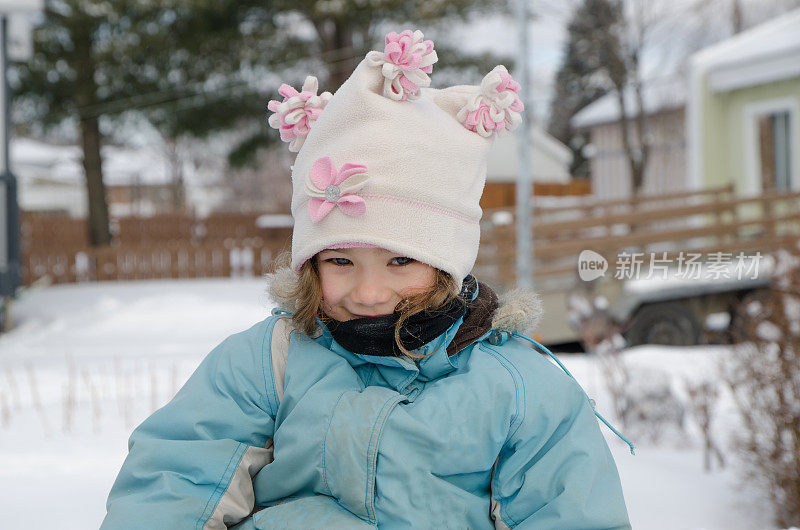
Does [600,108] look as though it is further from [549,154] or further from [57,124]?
[57,124]

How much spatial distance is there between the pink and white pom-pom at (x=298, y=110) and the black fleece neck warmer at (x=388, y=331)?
17.8 inches

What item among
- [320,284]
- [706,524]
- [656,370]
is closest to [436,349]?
[320,284]

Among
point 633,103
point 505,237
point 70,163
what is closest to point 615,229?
point 505,237

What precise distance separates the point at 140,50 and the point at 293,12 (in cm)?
250

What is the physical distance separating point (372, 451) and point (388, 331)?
24 centimetres

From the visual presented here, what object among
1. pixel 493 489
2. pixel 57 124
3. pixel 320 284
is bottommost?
pixel 493 489

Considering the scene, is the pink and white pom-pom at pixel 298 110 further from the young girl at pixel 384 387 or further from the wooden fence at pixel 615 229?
the wooden fence at pixel 615 229

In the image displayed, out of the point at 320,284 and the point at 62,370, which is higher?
the point at 320,284

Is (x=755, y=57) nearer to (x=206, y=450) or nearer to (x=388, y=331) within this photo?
(x=388, y=331)

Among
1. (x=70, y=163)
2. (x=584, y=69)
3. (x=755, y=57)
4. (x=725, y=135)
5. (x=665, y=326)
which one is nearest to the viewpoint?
(x=665, y=326)

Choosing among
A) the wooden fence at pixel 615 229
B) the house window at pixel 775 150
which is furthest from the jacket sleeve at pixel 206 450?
the house window at pixel 775 150

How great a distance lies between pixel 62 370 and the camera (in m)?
6.61

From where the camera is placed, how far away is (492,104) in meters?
1.67

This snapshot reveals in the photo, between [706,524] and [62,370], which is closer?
[706,524]
